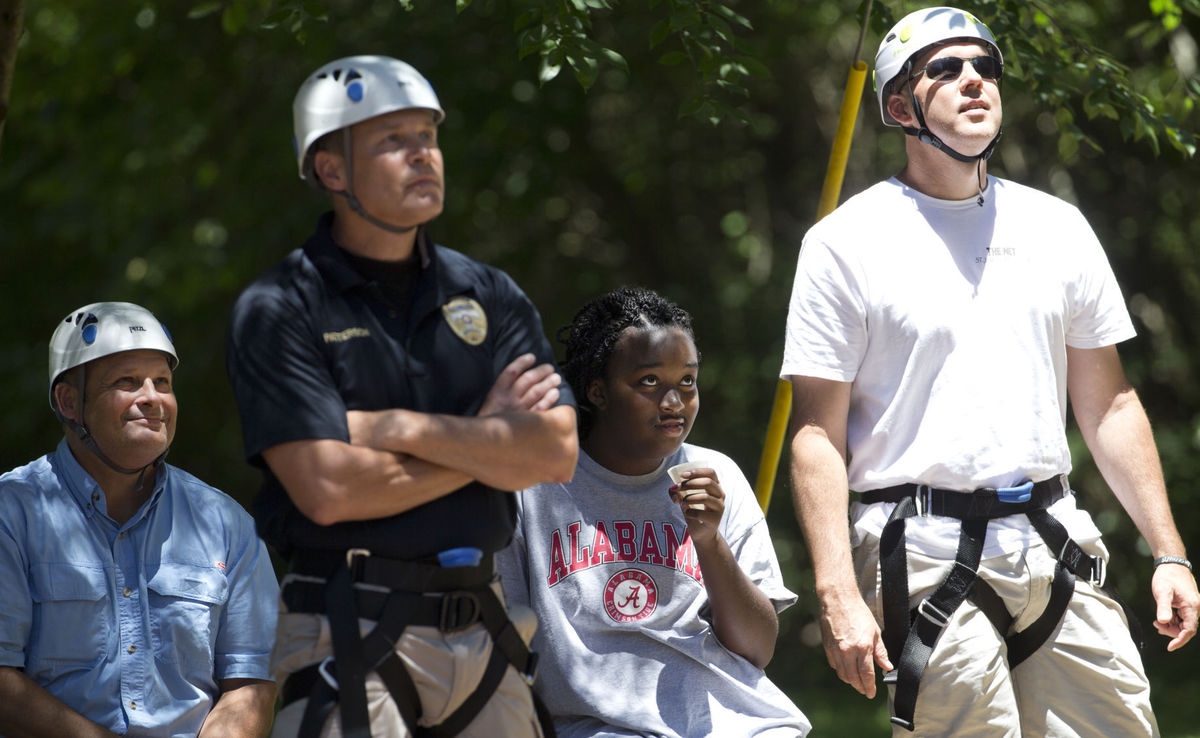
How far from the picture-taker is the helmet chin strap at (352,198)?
297cm

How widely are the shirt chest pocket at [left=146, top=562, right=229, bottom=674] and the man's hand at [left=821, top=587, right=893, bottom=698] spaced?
1684 mm

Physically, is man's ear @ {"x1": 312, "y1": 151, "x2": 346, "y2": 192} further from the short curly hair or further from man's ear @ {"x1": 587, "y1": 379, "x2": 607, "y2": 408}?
man's ear @ {"x1": 587, "y1": 379, "x2": 607, "y2": 408}

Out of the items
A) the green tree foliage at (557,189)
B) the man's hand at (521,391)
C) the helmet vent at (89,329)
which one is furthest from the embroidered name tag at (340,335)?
the green tree foliage at (557,189)

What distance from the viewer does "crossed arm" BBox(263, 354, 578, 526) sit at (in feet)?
9.09

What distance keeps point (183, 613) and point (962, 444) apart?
215 cm

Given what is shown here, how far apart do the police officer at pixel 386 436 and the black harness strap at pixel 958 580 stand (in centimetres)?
104

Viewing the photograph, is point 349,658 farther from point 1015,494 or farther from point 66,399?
point 1015,494

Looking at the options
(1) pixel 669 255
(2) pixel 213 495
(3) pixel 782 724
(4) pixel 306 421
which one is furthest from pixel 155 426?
(1) pixel 669 255

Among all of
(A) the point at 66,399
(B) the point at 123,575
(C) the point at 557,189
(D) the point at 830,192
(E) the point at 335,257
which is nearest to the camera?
(E) the point at 335,257

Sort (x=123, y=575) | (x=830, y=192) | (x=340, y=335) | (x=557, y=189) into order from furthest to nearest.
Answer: (x=557, y=189)
(x=830, y=192)
(x=123, y=575)
(x=340, y=335)

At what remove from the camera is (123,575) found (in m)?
3.73

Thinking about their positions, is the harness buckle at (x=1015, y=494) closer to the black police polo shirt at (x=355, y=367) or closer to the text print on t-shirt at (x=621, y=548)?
the text print on t-shirt at (x=621, y=548)

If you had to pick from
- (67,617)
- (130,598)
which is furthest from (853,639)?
(67,617)

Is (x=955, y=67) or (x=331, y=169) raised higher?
(x=955, y=67)
